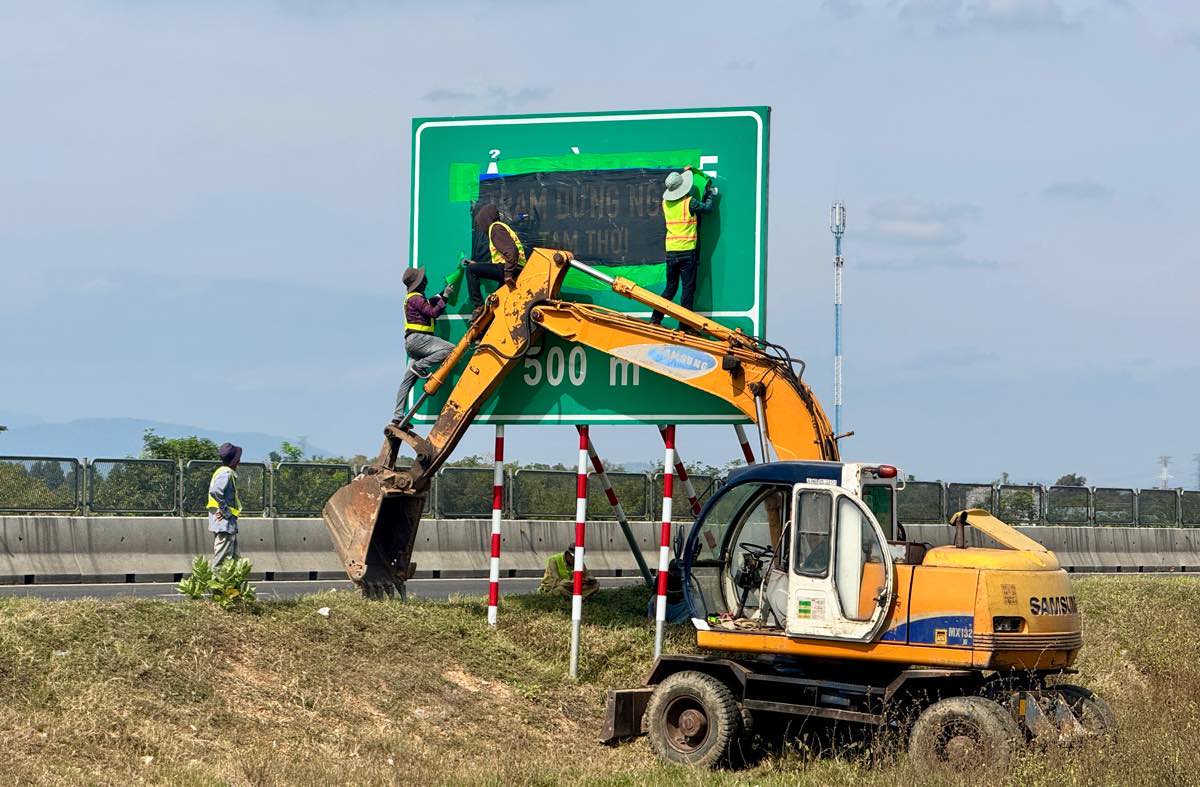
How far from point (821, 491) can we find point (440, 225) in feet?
24.4

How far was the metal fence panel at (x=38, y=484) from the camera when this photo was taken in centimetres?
2339

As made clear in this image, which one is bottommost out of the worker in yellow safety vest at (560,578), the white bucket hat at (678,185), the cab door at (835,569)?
the worker in yellow safety vest at (560,578)

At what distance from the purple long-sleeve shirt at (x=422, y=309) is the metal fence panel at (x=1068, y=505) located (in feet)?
78.3

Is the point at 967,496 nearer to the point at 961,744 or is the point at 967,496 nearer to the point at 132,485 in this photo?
the point at 132,485

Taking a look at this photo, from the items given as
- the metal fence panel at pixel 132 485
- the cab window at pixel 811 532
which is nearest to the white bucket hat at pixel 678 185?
the cab window at pixel 811 532

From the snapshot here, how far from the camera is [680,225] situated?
708 inches

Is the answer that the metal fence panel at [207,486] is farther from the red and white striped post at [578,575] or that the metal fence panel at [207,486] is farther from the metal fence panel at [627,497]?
the red and white striped post at [578,575]

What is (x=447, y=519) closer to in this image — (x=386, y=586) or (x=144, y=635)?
(x=386, y=586)

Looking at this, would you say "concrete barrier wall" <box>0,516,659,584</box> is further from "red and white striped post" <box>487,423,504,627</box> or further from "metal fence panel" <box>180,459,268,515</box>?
"red and white striped post" <box>487,423,504,627</box>

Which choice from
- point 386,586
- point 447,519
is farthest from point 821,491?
point 447,519

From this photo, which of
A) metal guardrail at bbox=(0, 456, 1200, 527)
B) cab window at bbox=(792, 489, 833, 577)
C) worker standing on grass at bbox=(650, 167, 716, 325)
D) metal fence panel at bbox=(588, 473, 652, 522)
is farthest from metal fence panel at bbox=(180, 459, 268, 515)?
cab window at bbox=(792, 489, 833, 577)

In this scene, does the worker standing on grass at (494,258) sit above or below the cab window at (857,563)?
above

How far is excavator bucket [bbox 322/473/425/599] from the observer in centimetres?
1769

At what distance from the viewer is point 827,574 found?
13.1 metres
